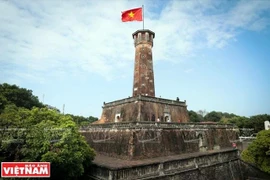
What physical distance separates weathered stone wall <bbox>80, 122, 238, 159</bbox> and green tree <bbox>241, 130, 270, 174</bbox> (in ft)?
9.31

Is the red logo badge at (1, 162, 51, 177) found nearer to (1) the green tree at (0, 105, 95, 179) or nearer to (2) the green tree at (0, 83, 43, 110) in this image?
(1) the green tree at (0, 105, 95, 179)

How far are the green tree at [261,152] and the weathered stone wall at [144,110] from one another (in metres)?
6.54

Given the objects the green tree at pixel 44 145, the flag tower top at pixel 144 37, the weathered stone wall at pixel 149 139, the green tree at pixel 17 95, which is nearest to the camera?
the green tree at pixel 44 145

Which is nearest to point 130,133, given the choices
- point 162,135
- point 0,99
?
point 162,135

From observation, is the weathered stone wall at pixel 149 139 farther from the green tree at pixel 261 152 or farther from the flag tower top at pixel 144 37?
the flag tower top at pixel 144 37

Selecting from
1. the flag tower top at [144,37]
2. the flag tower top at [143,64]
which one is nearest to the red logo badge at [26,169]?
the flag tower top at [143,64]

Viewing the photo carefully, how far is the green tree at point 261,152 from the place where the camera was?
15.7 meters

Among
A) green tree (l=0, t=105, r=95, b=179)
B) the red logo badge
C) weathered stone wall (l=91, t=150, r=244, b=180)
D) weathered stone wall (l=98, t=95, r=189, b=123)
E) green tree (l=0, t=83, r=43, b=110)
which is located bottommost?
weathered stone wall (l=91, t=150, r=244, b=180)

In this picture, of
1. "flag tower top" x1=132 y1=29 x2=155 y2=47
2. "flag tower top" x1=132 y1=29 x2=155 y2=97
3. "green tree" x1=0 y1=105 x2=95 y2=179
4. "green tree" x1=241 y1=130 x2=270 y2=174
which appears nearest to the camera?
"green tree" x1=0 y1=105 x2=95 y2=179

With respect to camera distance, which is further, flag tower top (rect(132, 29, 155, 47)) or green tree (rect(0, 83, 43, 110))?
green tree (rect(0, 83, 43, 110))

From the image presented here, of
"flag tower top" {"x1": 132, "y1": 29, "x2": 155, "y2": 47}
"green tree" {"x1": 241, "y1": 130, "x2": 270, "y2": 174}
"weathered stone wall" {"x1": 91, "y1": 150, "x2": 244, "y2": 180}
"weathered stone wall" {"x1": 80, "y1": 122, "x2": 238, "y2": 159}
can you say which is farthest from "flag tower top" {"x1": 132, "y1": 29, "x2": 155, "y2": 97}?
"green tree" {"x1": 241, "y1": 130, "x2": 270, "y2": 174}

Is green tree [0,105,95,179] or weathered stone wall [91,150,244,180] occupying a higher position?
green tree [0,105,95,179]

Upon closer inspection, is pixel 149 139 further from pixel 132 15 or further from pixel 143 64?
pixel 132 15

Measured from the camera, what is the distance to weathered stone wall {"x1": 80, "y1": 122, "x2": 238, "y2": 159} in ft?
42.6
